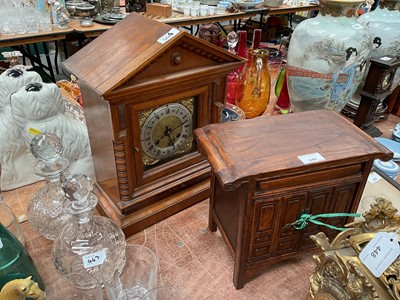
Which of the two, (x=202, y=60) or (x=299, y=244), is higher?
(x=202, y=60)

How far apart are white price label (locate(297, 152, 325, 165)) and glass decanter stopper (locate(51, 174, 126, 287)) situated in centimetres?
41

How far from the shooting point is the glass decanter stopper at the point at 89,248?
2.17 ft

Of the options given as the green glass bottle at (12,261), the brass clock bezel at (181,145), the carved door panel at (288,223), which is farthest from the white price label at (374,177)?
the green glass bottle at (12,261)

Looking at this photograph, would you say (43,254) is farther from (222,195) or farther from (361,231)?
(361,231)

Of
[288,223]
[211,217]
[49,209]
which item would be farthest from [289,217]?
[49,209]

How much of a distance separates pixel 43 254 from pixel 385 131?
1.26m

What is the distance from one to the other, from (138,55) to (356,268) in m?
0.54

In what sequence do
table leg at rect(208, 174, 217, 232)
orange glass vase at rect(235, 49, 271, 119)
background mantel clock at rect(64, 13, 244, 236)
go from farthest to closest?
orange glass vase at rect(235, 49, 271, 119) < table leg at rect(208, 174, 217, 232) < background mantel clock at rect(64, 13, 244, 236)

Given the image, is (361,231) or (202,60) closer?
(361,231)

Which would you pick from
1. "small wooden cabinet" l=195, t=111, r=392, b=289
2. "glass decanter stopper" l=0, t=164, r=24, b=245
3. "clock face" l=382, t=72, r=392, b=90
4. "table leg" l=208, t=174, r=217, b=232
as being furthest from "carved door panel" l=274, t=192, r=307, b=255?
"clock face" l=382, t=72, r=392, b=90

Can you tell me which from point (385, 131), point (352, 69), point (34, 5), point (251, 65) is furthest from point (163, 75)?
point (34, 5)

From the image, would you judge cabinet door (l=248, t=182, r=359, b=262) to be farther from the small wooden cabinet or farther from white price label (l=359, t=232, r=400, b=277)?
white price label (l=359, t=232, r=400, b=277)

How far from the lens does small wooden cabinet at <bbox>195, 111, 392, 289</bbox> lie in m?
0.62

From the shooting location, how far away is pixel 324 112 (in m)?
0.81
